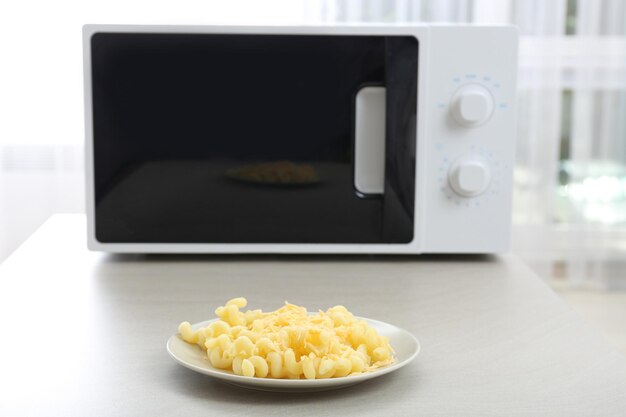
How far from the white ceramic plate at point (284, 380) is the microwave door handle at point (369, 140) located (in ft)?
1.48

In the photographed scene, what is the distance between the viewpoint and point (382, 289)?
1.11m

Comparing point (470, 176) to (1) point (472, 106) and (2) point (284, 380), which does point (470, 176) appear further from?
(2) point (284, 380)

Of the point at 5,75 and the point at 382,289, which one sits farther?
the point at 5,75

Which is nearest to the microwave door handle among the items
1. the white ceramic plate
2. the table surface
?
the table surface

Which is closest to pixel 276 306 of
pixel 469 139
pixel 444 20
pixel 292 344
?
pixel 292 344

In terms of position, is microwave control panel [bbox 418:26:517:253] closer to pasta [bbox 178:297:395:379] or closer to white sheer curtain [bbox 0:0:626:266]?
pasta [bbox 178:297:395:379]

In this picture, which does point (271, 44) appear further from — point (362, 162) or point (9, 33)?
point (9, 33)

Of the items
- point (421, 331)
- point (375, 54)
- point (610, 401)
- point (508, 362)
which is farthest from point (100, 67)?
point (610, 401)

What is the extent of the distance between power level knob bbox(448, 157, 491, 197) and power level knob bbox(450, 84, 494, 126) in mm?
53

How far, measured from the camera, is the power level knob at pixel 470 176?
1.26 metres

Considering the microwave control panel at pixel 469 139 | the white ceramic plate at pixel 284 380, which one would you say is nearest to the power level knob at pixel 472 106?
the microwave control panel at pixel 469 139

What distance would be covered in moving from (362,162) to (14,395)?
2.13ft

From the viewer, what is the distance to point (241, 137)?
1.26m

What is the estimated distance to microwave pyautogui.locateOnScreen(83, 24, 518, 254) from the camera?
125 cm
